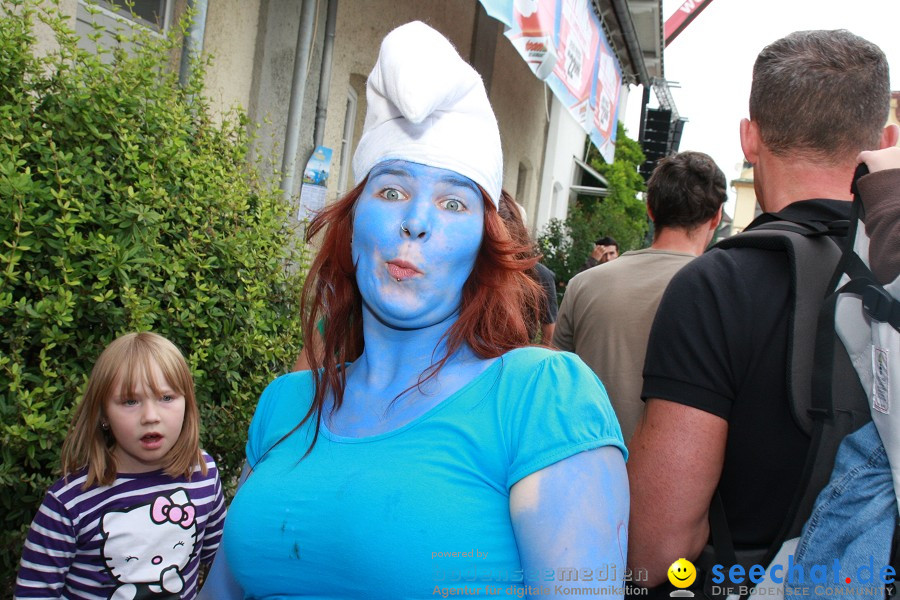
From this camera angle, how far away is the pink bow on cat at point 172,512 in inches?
100.0

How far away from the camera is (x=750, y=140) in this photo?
2.08 metres

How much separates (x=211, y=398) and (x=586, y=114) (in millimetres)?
7826

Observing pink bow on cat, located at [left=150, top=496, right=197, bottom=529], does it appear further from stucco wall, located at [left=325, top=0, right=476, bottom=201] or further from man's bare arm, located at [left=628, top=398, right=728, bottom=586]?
stucco wall, located at [left=325, top=0, right=476, bottom=201]

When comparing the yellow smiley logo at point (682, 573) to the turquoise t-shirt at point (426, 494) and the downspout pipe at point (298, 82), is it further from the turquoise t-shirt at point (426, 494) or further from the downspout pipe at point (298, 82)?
the downspout pipe at point (298, 82)

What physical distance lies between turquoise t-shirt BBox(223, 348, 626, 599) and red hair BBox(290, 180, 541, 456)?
0.36 ft

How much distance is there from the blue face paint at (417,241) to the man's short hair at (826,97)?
0.83 meters

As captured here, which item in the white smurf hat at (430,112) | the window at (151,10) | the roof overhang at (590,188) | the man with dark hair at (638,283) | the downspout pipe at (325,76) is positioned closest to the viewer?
the white smurf hat at (430,112)

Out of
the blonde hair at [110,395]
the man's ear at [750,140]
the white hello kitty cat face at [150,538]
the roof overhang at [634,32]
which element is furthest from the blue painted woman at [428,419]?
the roof overhang at [634,32]

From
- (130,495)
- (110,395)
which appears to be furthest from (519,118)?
(130,495)

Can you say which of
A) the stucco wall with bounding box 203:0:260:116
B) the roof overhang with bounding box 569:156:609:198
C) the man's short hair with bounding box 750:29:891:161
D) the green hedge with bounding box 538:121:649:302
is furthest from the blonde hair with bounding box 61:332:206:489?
the roof overhang with bounding box 569:156:609:198

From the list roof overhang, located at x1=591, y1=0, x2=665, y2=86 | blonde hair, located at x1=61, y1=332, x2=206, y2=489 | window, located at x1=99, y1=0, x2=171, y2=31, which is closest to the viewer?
blonde hair, located at x1=61, y1=332, x2=206, y2=489

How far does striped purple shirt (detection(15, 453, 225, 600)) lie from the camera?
92.9 inches

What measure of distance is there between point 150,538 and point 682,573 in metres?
1.55

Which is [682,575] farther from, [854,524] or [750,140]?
[750,140]
